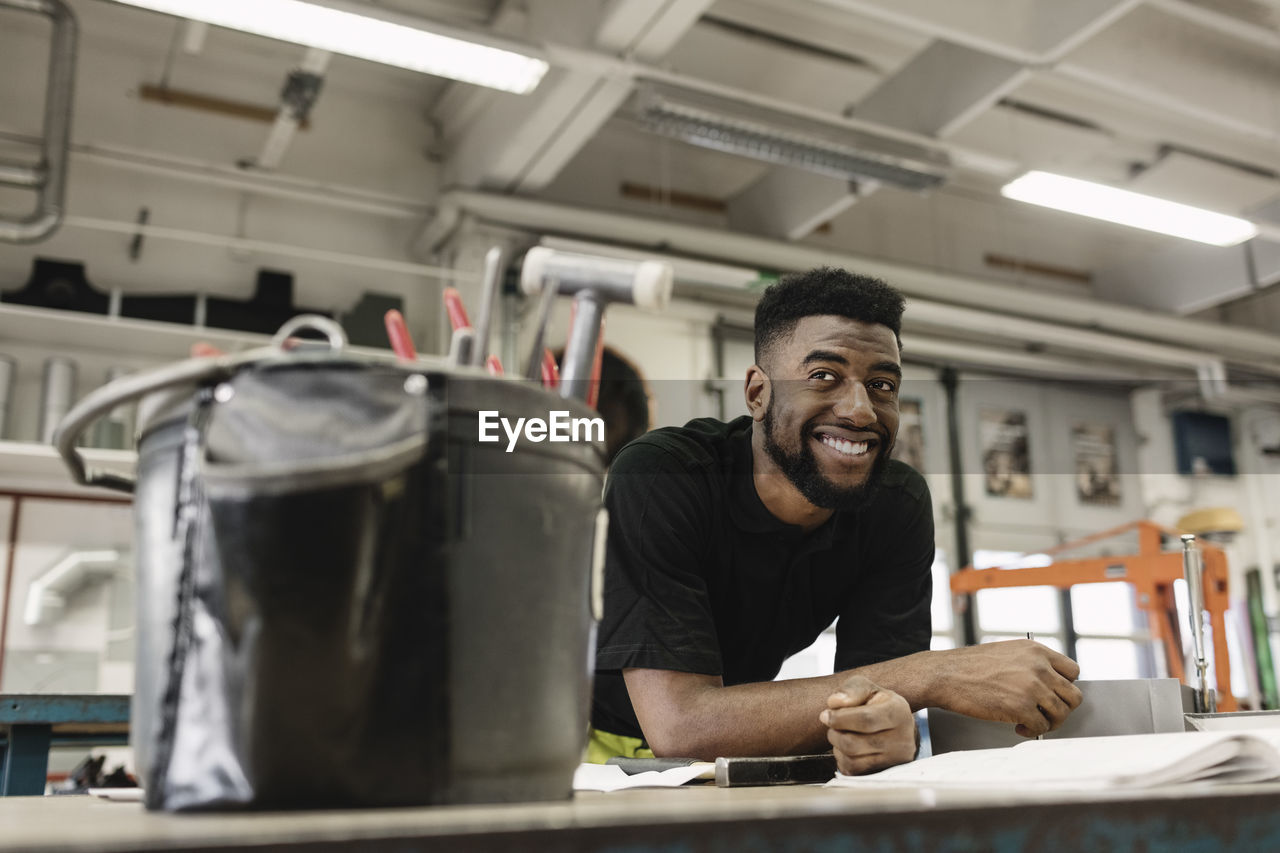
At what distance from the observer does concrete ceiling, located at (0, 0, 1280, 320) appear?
383cm

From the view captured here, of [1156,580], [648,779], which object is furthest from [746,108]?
[648,779]

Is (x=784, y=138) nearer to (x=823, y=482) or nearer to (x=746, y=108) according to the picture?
(x=746, y=108)

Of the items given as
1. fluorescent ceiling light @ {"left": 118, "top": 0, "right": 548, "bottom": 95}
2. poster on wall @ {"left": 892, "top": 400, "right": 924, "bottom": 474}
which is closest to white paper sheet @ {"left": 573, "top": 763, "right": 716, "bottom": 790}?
fluorescent ceiling light @ {"left": 118, "top": 0, "right": 548, "bottom": 95}

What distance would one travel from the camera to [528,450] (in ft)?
1.83

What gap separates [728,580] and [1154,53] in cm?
376

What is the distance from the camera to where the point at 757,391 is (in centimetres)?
156

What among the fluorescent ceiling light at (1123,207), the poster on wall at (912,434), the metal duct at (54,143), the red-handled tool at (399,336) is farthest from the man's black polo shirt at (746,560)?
the poster on wall at (912,434)

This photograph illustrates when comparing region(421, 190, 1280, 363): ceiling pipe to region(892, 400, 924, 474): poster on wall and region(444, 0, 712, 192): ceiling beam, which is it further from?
region(892, 400, 924, 474): poster on wall

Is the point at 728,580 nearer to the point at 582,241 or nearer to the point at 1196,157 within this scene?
the point at 582,241

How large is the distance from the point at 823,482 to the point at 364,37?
254 cm

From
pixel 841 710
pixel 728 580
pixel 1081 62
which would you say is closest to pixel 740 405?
pixel 728 580

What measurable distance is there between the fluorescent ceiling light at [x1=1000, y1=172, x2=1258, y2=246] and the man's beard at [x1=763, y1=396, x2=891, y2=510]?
10.5ft

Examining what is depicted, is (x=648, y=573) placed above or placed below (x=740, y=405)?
below

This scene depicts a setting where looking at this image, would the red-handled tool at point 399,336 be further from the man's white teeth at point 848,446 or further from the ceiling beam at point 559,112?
the ceiling beam at point 559,112
